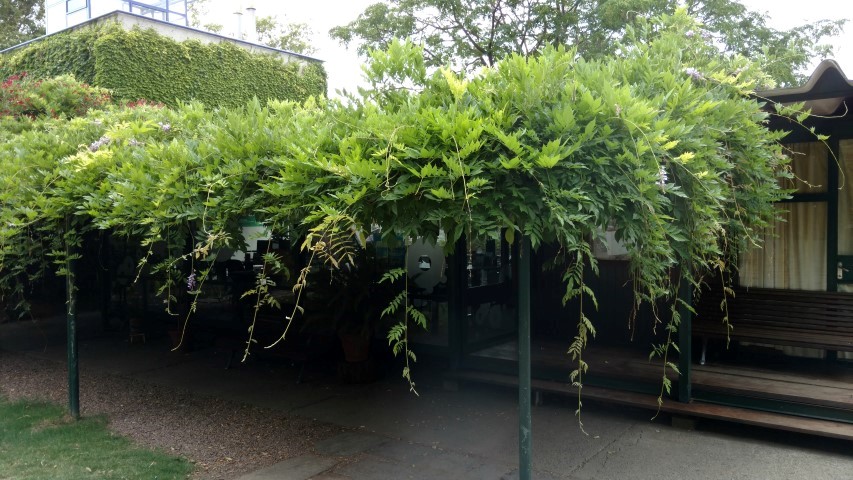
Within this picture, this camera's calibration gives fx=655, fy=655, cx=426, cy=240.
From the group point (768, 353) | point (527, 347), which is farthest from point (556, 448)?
point (768, 353)

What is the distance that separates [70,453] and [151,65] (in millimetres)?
12138

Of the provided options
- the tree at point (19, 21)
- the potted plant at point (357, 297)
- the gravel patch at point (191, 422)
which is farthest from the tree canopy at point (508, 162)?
the tree at point (19, 21)

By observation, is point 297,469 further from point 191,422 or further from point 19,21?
point 19,21

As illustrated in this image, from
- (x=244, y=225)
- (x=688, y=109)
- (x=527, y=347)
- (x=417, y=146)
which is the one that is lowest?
(x=527, y=347)

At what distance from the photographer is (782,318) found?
656 centimetres

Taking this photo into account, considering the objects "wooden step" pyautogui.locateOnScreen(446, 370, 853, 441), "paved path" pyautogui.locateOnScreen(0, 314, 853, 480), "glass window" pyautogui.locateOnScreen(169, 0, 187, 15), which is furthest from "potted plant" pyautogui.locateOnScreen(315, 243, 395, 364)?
"glass window" pyautogui.locateOnScreen(169, 0, 187, 15)

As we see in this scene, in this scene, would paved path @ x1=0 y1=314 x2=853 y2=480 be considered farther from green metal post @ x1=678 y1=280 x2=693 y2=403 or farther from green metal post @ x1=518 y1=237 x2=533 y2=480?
green metal post @ x1=518 y1=237 x2=533 y2=480

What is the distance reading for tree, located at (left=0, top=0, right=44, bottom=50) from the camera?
25.3m

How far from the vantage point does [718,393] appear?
5.84 meters

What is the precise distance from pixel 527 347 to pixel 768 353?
4.47 m

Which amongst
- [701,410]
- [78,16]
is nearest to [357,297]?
[701,410]

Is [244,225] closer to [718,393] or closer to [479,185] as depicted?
[479,185]

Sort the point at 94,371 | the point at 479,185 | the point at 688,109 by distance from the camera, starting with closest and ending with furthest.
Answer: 1. the point at 479,185
2. the point at 688,109
3. the point at 94,371

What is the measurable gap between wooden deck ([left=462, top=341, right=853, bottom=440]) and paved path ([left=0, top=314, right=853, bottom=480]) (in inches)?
8.9
